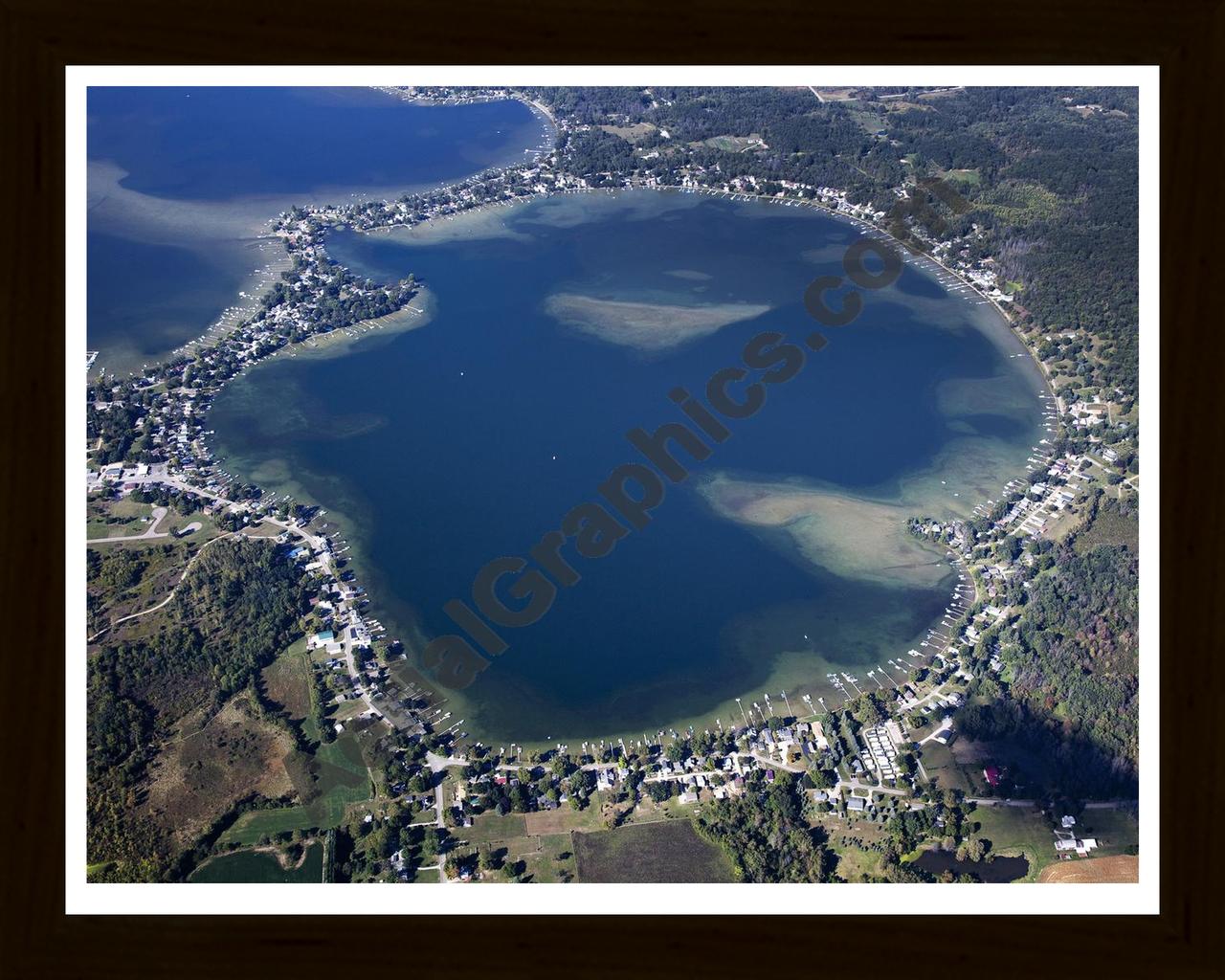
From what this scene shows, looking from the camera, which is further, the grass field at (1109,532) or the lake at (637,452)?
the grass field at (1109,532)

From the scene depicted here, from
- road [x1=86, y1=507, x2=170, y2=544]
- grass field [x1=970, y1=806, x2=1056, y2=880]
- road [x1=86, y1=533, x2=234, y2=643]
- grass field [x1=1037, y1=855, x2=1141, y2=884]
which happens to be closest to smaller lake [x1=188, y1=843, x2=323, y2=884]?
road [x1=86, y1=533, x2=234, y2=643]

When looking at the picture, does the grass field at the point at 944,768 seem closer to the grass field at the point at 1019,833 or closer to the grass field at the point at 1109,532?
the grass field at the point at 1019,833

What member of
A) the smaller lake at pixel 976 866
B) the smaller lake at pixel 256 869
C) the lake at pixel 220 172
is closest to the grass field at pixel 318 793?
the smaller lake at pixel 256 869

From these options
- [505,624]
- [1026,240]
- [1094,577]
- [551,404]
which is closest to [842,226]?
[1026,240]

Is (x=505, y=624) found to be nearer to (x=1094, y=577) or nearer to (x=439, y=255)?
(x=1094, y=577)

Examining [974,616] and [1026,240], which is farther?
[1026,240]

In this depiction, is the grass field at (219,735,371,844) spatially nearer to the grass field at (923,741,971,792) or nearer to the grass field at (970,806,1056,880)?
the grass field at (923,741,971,792)
